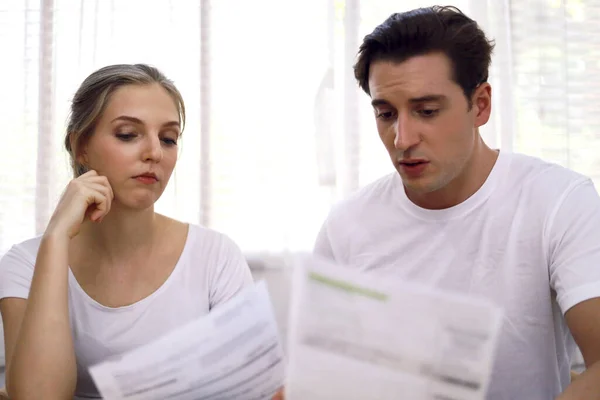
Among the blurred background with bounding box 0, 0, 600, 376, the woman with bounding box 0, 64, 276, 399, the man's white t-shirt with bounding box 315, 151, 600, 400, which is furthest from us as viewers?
the blurred background with bounding box 0, 0, 600, 376

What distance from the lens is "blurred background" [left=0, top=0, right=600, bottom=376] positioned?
208 cm

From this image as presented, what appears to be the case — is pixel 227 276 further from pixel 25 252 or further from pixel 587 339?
pixel 587 339

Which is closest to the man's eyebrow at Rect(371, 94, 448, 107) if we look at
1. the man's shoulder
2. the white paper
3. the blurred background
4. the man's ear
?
the man's ear

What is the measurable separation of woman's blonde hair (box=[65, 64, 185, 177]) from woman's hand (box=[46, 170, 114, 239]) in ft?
0.41

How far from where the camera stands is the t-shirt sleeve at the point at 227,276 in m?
1.35

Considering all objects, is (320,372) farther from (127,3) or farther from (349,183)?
(127,3)

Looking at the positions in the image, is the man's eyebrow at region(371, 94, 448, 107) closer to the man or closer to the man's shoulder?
the man

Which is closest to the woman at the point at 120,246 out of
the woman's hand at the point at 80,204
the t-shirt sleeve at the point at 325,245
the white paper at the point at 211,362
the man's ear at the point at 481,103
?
the woman's hand at the point at 80,204

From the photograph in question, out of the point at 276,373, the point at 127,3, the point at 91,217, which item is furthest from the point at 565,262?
the point at 127,3

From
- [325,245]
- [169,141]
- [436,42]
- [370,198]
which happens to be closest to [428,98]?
[436,42]

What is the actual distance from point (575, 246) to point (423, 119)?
0.34 meters

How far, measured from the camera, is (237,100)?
210 cm

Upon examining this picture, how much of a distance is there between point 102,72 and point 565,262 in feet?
3.29

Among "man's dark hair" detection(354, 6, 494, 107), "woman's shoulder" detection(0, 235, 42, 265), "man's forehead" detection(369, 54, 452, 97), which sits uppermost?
"man's dark hair" detection(354, 6, 494, 107)
